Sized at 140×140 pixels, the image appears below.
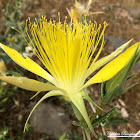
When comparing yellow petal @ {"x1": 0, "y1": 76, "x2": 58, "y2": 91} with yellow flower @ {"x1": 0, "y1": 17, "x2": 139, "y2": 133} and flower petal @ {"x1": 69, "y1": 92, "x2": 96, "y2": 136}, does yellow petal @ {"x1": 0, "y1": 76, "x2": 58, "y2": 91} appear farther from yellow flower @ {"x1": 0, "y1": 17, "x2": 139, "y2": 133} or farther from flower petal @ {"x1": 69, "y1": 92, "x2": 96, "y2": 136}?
flower petal @ {"x1": 69, "y1": 92, "x2": 96, "y2": 136}

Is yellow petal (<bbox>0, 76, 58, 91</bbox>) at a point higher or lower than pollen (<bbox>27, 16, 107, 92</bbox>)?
lower

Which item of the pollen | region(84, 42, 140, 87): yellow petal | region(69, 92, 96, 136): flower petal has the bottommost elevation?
region(69, 92, 96, 136): flower petal

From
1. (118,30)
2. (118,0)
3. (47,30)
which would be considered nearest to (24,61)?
(47,30)

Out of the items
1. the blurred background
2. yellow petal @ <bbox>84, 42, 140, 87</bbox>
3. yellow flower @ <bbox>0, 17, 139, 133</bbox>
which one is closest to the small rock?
the blurred background

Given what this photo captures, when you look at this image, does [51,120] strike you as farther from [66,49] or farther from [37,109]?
[66,49]

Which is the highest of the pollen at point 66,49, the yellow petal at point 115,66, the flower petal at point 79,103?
the pollen at point 66,49

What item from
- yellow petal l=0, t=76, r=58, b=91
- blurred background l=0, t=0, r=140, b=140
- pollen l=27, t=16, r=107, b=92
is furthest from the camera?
blurred background l=0, t=0, r=140, b=140

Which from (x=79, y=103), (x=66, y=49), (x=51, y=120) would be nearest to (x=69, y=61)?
(x=66, y=49)

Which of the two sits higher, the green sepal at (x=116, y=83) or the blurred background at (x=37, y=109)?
the blurred background at (x=37, y=109)

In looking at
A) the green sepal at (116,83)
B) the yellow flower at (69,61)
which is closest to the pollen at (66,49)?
the yellow flower at (69,61)

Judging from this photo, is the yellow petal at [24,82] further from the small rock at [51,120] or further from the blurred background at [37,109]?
the small rock at [51,120]

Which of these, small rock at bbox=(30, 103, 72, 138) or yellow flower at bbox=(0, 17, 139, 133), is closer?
yellow flower at bbox=(0, 17, 139, 133)
